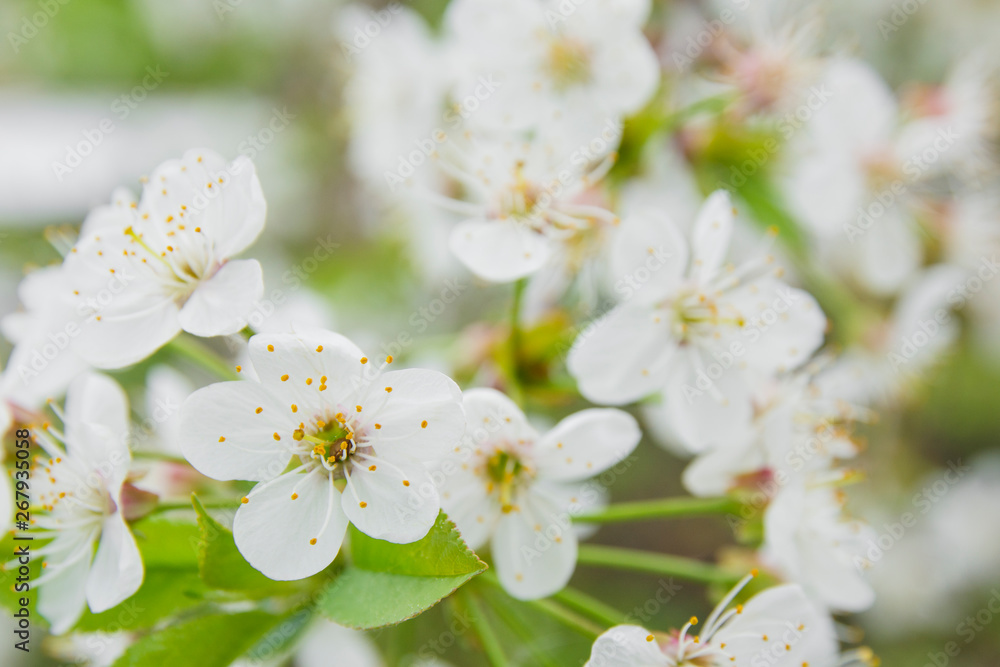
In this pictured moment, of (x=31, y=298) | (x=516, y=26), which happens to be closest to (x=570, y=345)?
(x=516, y=26)

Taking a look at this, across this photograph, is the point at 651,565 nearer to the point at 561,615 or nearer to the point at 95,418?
the point at 561,615

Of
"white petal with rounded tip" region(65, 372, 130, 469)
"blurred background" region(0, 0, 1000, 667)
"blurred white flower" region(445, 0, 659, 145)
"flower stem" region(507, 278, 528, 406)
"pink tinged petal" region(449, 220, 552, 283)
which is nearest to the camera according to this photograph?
"white petal with rounded tip" region(65, 372, 130, 469)

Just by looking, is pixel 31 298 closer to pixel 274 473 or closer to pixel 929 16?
pixel 274 473

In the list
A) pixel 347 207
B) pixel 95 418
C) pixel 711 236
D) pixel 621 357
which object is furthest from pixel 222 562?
pixel 347 207

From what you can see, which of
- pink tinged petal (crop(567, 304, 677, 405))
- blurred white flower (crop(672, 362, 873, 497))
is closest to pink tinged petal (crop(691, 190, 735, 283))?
pink tinged petal (crop(567, 304, 677, 405))

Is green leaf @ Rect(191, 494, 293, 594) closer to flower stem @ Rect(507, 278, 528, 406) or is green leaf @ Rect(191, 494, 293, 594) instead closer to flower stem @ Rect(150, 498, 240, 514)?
flower stem @ Rect(150, 498, 240, 514)

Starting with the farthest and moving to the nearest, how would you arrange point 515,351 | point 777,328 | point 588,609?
1. point 515,351
2. point 777,328
3. point 588,609
